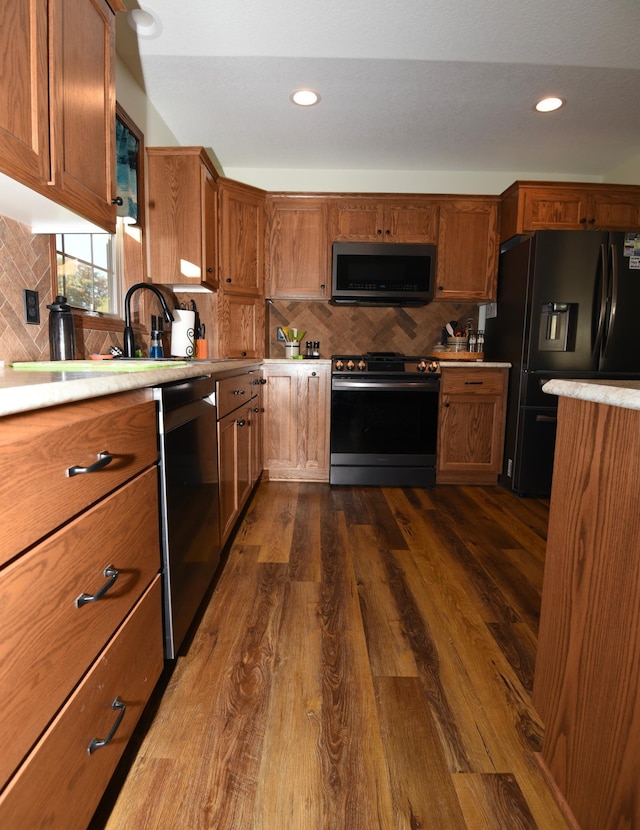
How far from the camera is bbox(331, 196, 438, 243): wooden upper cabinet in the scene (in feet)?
11.1

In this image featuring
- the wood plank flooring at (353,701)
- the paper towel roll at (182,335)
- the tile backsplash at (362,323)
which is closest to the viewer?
the wood plank flooring at (353,701)

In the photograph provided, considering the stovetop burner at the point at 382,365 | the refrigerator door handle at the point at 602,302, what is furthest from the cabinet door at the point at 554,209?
the stovetop burner at the point at 382,365

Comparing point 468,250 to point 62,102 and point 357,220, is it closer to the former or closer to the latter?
point 357,220

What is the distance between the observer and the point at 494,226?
337cm

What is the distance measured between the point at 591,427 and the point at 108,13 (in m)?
1.93

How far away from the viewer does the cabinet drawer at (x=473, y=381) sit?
3.16m

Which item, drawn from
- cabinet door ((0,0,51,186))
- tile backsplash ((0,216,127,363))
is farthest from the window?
cabinet door ((0,0,51,186))

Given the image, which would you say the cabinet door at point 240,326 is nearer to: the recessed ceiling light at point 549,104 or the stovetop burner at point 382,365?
the stovetop burner at point 382,365

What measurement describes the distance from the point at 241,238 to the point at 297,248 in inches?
17.3

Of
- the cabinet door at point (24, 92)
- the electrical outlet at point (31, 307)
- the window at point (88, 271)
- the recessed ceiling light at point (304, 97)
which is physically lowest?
the electrical outlet at point (31, 307)

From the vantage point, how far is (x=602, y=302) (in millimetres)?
2768

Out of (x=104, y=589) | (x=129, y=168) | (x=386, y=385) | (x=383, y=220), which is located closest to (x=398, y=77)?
(x=383, y=220)

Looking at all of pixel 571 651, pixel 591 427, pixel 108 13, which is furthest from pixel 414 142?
pixel 571 651

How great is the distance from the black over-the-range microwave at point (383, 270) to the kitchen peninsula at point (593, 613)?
2.54 metres
